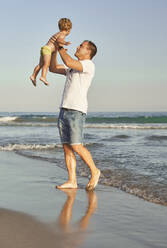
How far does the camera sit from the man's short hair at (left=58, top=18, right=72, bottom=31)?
3500 millimetres

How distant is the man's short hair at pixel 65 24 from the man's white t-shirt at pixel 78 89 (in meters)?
0.43

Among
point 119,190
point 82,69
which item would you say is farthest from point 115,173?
point 82,69

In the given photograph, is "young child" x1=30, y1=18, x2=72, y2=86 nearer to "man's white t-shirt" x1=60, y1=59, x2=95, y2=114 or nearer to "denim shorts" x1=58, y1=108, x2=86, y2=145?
"man's white t-shirt" x1=60, y1=59, x2=95, y2=114

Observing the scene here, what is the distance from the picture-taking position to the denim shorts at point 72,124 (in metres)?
3.75

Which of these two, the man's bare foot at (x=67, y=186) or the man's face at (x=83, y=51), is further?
the man's bare foot at (x=67, y=186)

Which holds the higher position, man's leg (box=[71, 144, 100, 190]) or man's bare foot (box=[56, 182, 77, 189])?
→ man's leg (box=[71, 144, 100, 190])

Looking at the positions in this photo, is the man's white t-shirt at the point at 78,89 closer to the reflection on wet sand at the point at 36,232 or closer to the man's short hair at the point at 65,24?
the man's short hair at the point at 65,24

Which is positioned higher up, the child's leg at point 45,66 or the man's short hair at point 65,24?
the man's short hair at point 65,24

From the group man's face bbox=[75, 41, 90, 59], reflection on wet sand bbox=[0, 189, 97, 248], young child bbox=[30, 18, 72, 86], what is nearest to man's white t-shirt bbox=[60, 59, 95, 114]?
man's face bbox=[75, 41, 90, 59]

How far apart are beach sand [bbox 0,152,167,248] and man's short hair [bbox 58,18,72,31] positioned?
1842 millimetres

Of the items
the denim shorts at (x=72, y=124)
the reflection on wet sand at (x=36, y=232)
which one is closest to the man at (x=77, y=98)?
the denim shorts at (x=72, y=124)

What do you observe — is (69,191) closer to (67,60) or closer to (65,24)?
(67,60)

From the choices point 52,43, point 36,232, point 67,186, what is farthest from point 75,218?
point 52,43

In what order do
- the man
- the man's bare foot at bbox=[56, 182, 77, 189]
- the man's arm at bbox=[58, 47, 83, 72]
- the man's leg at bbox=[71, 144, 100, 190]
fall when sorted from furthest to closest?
the man's bare foot at bbox=[56, 182, 77, 189] < the man's leg at bbox=[71, 144, 100, 190] < the man < the man's arm at bbox=[58, 47, 83, 72]
